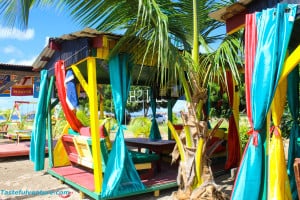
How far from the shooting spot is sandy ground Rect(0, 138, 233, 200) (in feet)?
17.2

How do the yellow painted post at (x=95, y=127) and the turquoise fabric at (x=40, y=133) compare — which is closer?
the yellow painted post at (x=95, y=127)

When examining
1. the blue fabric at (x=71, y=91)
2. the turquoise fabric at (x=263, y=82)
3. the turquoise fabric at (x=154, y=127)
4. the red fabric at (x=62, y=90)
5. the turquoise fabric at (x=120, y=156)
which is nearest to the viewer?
the turquoise fabric at (x=263, y=82)

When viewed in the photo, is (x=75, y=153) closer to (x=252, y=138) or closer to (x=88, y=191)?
(x=88, y=191)

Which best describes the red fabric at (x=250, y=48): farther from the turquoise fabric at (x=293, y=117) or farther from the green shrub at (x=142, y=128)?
the green shrub at (x=142, y=128)

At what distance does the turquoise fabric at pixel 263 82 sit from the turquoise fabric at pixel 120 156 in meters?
1.82

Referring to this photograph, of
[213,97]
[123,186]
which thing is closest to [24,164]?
[123,186]

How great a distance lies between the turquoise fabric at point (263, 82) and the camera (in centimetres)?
317

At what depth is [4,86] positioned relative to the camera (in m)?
11.7

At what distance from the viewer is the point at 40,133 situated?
619 centimetres

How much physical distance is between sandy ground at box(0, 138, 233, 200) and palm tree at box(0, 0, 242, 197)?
3.03ft

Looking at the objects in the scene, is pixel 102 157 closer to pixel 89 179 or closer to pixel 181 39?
pixel 89 179

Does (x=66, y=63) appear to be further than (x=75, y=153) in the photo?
No

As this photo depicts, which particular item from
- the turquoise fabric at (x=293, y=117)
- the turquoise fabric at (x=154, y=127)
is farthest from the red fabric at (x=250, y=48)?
the turquoise fabric at (x=154, y=127)

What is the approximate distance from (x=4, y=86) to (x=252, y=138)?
35.2 ft
